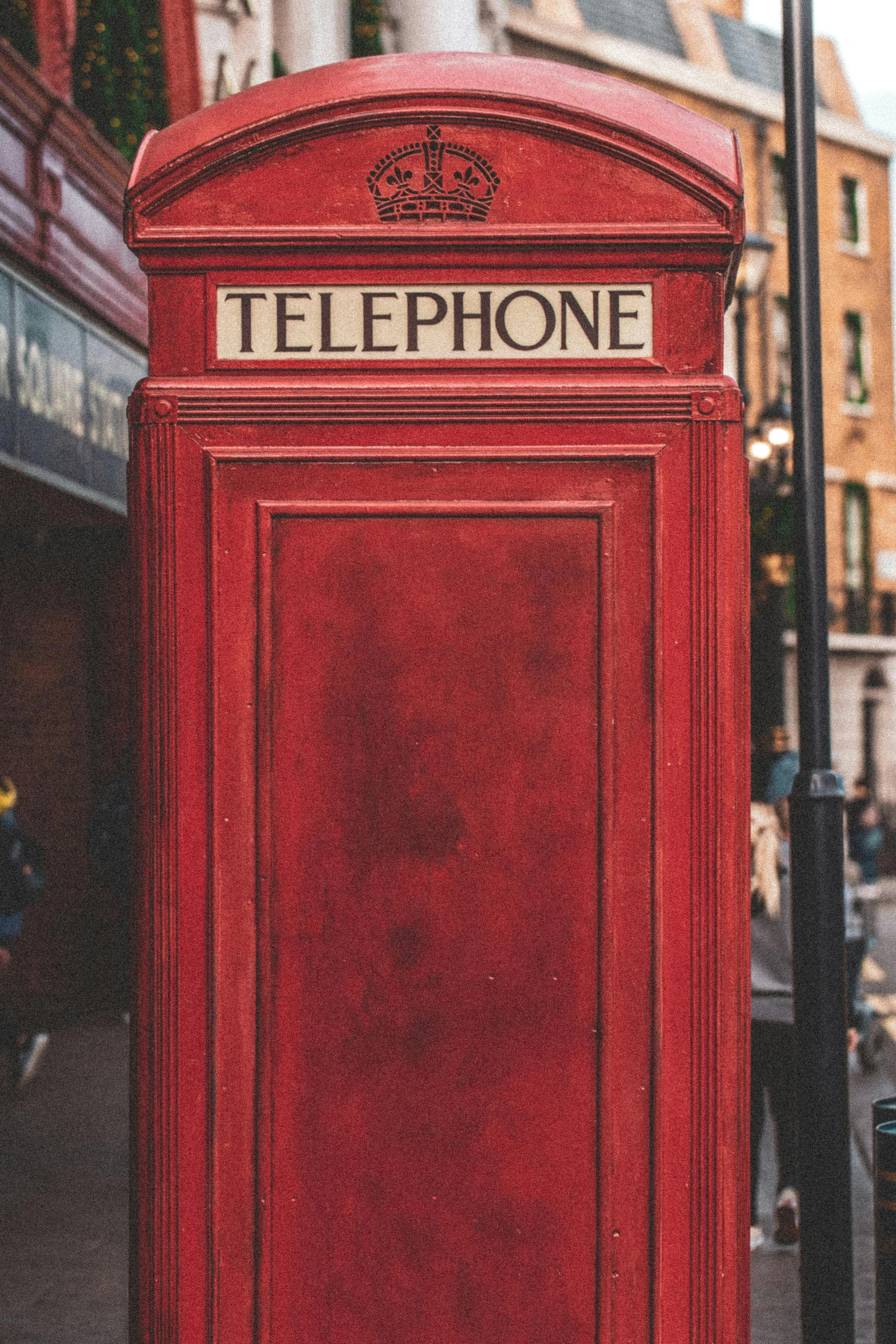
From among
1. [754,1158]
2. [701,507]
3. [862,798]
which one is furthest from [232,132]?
[862,798]

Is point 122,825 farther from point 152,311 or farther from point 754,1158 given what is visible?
point 152,311

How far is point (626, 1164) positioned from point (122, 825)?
7.36 metres

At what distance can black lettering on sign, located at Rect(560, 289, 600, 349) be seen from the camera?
2729 millimetres

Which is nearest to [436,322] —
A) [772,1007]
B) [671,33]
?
[772,1007]

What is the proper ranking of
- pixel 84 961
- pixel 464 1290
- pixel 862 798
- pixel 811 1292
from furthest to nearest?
pixel 862 798, pixel 84 961, pixel 811 1292, pixel 464 1290

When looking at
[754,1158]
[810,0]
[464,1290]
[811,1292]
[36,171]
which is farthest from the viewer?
[36,171]

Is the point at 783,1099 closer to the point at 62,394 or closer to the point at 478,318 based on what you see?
the point at 478,318

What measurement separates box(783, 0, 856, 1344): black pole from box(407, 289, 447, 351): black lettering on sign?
2.08m

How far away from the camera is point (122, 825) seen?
966 cm

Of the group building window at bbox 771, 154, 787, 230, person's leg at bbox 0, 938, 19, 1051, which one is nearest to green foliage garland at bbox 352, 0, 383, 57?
person's leg at bbox 0, 938, 19, 1051

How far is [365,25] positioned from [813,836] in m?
15.0

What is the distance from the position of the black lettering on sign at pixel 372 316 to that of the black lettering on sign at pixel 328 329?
3 cm

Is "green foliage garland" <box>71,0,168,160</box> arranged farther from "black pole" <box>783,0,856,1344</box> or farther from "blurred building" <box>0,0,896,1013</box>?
"black pole" <box>783,0,856,1344</box>

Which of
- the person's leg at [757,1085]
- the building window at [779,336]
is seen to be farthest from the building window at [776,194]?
the person's leg at [757,1085]
